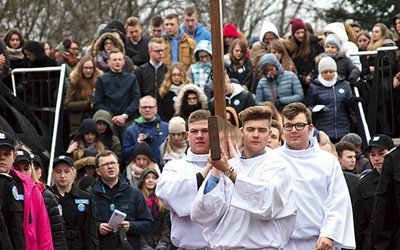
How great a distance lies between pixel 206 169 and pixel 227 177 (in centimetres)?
71

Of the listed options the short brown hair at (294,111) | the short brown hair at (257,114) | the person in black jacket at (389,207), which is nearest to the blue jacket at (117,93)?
the short brown hair at (294,111)

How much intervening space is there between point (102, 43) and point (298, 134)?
8.92m

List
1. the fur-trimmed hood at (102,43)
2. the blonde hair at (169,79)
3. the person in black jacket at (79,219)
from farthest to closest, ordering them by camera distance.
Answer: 1. the fur-trimmed hood at (102,43)
2. the blonde hair at (169,79)
3. the person in black jacket at (79,219)

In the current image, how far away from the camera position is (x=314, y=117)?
1923cm

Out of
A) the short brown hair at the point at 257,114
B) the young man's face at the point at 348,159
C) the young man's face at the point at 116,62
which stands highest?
the young man's face at the point at 116,62

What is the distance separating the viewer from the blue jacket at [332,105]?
62.9 ft

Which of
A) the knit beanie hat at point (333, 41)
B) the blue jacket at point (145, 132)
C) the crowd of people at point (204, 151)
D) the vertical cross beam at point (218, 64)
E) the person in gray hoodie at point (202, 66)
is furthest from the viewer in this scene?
the knit beanie hat at point (333, 41)

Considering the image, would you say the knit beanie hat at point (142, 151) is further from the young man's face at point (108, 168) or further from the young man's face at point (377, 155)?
the young man's face at point (377, 155)

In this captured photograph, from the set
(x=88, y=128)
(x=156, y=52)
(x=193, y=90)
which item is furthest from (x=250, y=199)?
(x=156, y=52)

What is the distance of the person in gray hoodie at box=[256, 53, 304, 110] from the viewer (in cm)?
1922

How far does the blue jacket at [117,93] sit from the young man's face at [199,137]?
23.6 ft

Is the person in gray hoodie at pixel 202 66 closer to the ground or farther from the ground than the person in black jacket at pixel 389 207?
farther from the ground

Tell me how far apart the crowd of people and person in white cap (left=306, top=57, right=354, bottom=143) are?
0.07 feet

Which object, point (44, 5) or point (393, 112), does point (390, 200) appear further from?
point (44, 5)
